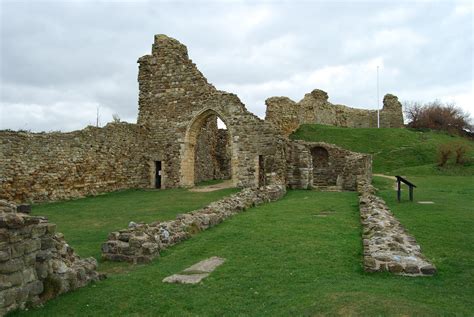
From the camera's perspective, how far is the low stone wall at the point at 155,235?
876 cm

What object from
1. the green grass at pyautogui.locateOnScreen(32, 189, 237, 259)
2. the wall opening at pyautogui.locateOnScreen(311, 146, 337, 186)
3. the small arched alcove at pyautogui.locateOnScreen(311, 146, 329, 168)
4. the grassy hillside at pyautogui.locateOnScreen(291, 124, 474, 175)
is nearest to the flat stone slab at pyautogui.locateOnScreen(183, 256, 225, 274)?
the green grass at pyautogui.locateOnScreen(32, 189, 237, 259)

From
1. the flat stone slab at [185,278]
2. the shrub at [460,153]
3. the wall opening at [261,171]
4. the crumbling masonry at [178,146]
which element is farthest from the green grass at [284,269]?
the shrub at [460,153]

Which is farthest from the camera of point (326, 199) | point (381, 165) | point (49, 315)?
point (381, 165)

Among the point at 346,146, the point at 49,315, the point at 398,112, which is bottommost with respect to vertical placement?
the point at 49,315

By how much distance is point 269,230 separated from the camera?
1088 centimetres

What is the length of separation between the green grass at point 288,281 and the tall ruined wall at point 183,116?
1376 cm

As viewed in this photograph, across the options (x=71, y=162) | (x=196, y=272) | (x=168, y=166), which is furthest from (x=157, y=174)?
(x=196, y=272)

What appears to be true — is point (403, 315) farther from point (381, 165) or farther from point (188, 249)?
point (381, 165)

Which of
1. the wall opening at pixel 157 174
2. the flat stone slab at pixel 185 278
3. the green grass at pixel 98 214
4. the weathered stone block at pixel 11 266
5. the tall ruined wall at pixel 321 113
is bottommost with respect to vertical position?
the flat stone slab at pixel 185 278

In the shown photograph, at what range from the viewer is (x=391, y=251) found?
7797 mm

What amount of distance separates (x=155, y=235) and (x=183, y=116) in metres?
17.6

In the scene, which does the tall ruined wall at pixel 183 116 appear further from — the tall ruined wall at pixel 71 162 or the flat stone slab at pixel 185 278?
the flat stone slab at pixel 185 278

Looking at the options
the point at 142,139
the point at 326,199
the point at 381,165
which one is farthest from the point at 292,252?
the point at 381,165

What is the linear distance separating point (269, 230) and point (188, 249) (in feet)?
7.89
